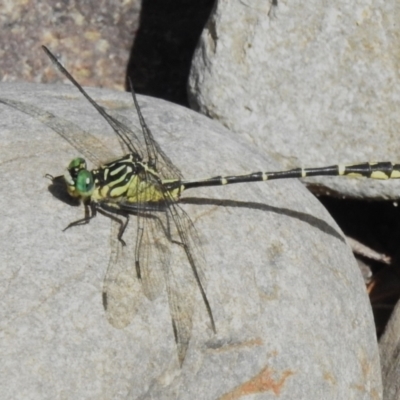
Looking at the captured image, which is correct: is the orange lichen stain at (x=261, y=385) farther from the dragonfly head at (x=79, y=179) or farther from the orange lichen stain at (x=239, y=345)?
the dragonfly head at (x=79, y=179)

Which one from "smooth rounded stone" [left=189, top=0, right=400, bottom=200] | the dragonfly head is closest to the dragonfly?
the dragonfly head

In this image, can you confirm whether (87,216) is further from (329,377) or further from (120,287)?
(329,377)

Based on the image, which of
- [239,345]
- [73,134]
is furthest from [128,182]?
[239,345]

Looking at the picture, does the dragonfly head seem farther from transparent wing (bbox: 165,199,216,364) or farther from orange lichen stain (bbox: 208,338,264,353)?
orange lichen stain (bbox: 208,338,264,353)

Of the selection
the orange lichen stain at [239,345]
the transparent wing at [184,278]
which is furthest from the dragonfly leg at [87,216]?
the orange lichen stain at [239,345]

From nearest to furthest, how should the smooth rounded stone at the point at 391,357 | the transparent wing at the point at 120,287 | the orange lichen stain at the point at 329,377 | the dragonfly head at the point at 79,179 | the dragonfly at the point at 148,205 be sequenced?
the transparent wing at the point at 120,287 → the dragonfly at the point at 148,205 → the dragonfly head at the point at 79,179 → the orange lichen stain at the point at 329,377 → the smooth rounded stone at the point at 391,357

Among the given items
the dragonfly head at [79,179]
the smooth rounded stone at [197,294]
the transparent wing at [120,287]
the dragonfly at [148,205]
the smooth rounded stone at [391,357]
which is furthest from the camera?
the smooth rounded stone at [391,357]
